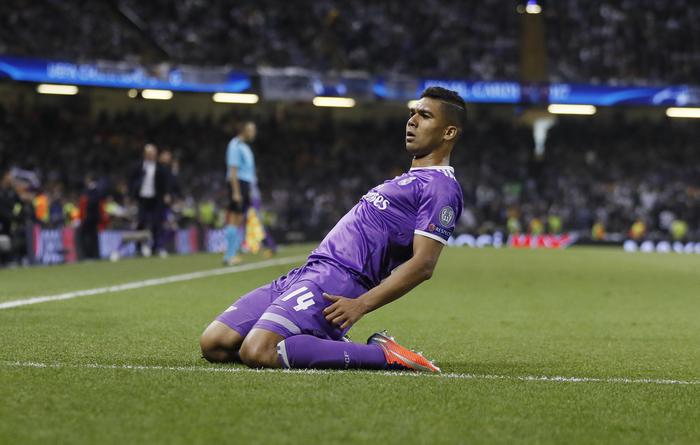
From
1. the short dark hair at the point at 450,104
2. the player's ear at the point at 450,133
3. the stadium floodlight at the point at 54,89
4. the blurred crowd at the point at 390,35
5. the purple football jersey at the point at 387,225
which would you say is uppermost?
the blurred crowd at the point at 390,35

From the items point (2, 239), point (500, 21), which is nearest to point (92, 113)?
point (500, 21)

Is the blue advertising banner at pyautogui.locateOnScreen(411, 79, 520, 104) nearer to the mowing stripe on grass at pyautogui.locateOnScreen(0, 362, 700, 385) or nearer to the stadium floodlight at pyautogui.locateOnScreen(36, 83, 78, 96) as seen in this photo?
the stadium floodlight at pyautogui.locateOnScreen(36, 83, 78, 96)

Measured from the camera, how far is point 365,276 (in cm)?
491

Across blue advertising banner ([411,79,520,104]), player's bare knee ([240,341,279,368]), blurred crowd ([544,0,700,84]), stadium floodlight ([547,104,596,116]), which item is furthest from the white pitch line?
blurred crowd ([544,0,700,84])

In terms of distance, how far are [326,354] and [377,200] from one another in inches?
33.9

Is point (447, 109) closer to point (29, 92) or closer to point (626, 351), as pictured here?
point (626, 351)

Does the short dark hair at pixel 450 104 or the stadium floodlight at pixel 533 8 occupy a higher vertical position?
the stadium floodlight at pixel 533 8

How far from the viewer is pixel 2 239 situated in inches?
571

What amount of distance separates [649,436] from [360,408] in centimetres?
102

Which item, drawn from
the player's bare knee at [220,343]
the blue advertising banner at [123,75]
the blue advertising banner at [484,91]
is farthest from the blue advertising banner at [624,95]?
the player's bare knee at [220,343]

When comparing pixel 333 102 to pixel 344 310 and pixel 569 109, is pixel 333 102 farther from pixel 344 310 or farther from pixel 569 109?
pixel 344 310

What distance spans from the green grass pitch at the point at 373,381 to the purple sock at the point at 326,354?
0.52ft

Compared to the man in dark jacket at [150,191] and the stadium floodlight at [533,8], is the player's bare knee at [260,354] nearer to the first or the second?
the man in dark jacket at [150,191]

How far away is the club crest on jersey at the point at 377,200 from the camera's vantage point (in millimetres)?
4973
